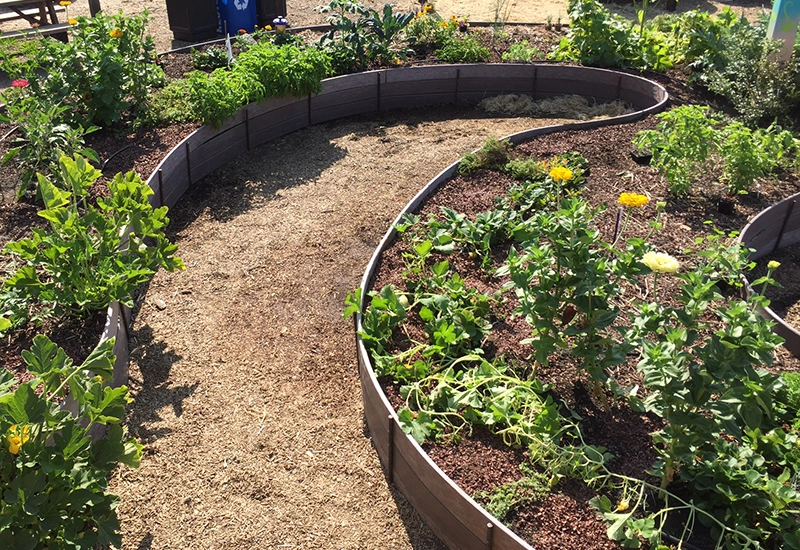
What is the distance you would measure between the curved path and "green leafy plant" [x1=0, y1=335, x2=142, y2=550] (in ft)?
1.97

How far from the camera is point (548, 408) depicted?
3.64 metres

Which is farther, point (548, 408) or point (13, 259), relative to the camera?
point (13, 259)

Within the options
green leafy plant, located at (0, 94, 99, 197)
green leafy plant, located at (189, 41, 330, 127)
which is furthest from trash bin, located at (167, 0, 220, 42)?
green leafy plant, located at (0, 94, 99, 197)

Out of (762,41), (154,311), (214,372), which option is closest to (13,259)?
(154,311)

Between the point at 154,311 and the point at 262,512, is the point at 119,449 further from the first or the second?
the point at 154,311

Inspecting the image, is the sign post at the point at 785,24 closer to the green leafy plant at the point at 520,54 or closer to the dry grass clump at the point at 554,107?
the dry grass clump at the point at 554,107

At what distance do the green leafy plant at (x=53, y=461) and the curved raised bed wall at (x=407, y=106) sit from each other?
1.19 meters

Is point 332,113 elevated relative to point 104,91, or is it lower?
lower

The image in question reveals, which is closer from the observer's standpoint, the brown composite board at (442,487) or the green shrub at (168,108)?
the brown composite board at (442,487)

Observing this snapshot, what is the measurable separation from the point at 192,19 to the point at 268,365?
6.54 m

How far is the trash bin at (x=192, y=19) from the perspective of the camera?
31.5 feet

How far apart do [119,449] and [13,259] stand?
2.30 metres

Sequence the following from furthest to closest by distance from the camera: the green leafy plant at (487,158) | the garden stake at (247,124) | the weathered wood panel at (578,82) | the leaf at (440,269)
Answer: the weathered wood panel at (578,82) < the garden stake at (247,124) < the green leafy plant at (487,158) < the leaf at (440,269)

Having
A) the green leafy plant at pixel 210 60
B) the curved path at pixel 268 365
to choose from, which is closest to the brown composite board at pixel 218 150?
the curved path at pixel 268 365
